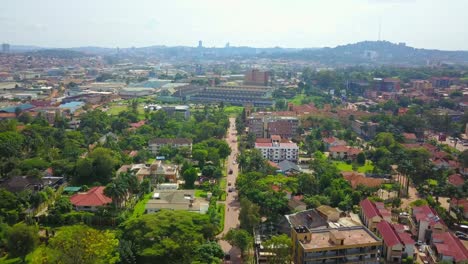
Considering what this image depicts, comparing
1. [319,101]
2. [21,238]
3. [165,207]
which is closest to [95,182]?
[165,207]

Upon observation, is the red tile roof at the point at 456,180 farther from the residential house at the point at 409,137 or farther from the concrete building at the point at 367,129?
the concrete building at the point at 367,129

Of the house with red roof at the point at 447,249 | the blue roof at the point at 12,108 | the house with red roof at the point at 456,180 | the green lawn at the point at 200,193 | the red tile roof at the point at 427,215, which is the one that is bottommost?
the green lawn at the point at 200,193

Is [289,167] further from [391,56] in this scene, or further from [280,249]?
[391,56]

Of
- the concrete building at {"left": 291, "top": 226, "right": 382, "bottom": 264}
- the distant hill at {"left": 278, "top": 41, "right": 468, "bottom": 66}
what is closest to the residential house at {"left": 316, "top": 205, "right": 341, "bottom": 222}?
the concrete building at {"left": 291, "top": 226, "right": 382, "bottom": 264}

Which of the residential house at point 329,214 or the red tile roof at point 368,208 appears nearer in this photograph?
the residential house at point 329,214

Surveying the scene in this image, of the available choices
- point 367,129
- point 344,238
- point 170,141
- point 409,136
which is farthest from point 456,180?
point 170,141

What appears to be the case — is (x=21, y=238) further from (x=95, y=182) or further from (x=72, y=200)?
(x=95, y=182)

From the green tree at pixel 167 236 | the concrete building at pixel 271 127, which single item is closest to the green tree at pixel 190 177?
the green tree at pixel 167 236

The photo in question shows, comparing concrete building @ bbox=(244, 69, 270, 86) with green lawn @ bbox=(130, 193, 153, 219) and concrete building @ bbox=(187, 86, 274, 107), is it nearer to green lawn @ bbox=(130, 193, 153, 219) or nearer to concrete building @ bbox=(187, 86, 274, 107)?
concrete building @ bbox=(187, 86, 274, 107)
